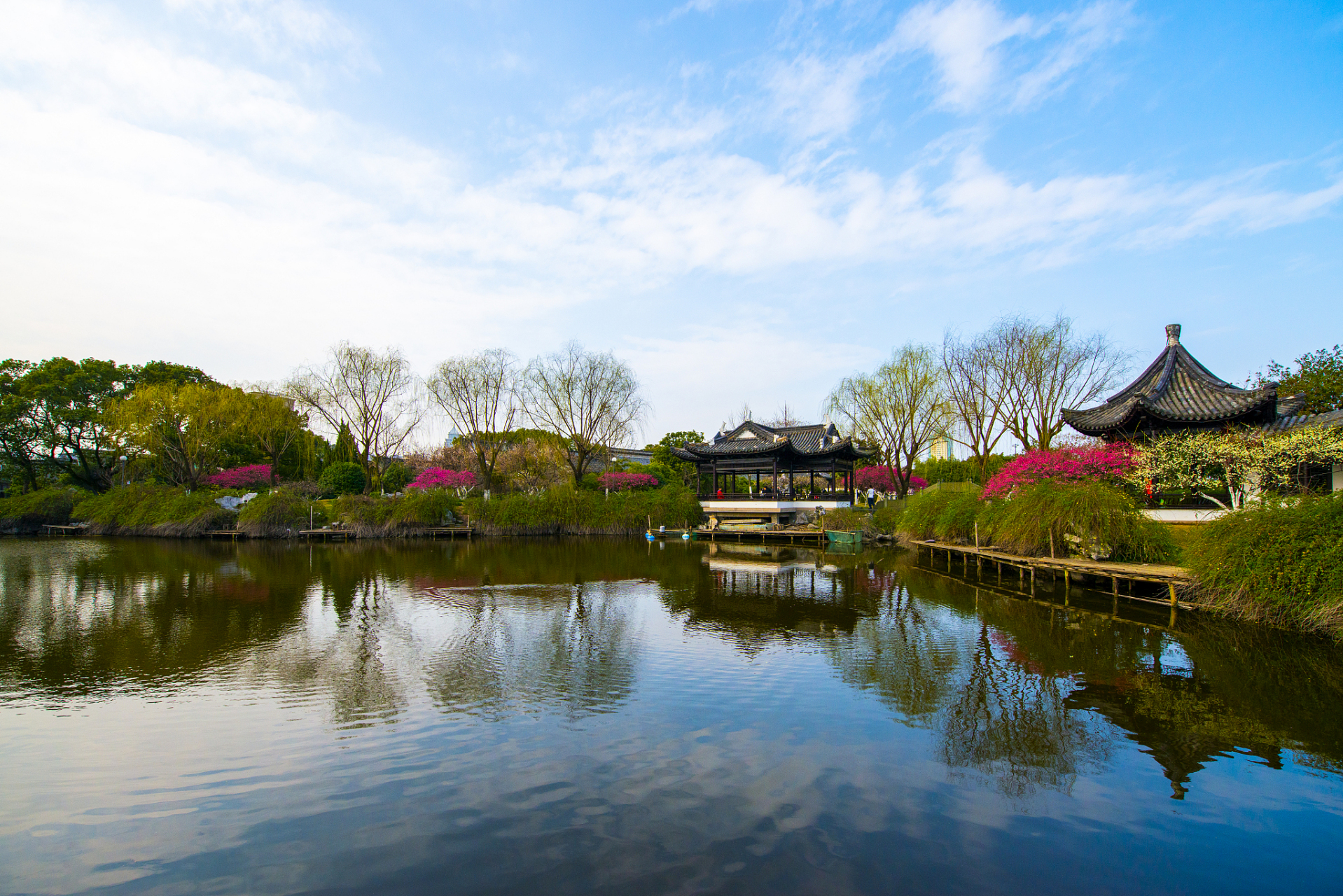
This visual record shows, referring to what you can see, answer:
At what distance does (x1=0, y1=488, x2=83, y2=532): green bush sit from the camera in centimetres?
3139

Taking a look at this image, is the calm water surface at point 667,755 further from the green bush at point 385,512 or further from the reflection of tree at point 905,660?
the green bush at point 385,512

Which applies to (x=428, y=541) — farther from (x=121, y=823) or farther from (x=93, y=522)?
(x=121, y=823)

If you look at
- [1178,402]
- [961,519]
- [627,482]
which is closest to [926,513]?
[961,519]

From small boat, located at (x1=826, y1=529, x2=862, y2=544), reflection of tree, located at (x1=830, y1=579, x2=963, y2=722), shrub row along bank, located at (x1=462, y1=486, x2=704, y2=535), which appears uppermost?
shrub row along bank, located at (x1=462, y1=486, x2=704, y2=535)

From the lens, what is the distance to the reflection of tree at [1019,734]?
4.73 metres

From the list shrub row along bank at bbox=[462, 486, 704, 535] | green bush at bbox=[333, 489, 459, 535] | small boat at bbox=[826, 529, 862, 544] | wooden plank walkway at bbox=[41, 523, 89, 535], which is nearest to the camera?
small boat at bbox=[826, 529, 862, 544]

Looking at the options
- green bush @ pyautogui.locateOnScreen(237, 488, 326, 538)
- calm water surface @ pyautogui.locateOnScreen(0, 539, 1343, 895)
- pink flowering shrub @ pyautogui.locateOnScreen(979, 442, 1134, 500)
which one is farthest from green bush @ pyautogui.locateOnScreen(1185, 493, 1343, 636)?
green bush @ pyautogui.locateOnScreen(237, 488, 326, 538)

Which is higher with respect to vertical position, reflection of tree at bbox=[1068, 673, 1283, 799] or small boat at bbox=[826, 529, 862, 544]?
small boat at bbox=[826, 529, 862, 544]

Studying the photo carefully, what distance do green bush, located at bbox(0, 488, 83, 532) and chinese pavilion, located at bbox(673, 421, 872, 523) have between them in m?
31.8

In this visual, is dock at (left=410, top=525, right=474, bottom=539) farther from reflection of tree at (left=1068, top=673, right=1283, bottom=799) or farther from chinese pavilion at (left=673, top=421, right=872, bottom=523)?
reflection of tree at (left=1068, top=673, right=1283, bottom=799)

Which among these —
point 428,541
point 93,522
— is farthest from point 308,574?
point 93,522

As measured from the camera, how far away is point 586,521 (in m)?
30.6

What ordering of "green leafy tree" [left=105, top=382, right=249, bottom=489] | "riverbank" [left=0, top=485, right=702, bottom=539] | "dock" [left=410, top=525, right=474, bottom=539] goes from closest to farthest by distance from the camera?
"riverbank" [left=0, top=485, right=702, bottom=539], "dock" [left=410, top=525, right=474, bottom=539], "green leafy tree" [left=105, top=382, right=249, bottom=489]

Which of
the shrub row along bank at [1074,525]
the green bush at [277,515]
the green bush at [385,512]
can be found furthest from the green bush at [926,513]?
the green bush at [277,515]
